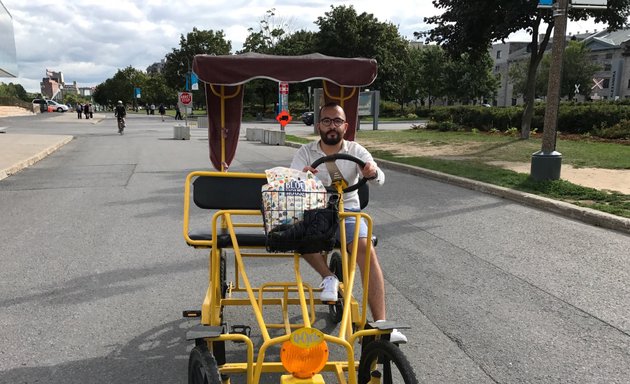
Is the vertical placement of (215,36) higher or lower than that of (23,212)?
higher

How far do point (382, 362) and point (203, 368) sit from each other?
0.92 m

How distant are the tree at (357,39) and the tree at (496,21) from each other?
32.9 meters

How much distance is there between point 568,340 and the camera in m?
3.82

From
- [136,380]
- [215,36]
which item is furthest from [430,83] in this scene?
[136,380]

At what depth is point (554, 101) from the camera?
10.0 m

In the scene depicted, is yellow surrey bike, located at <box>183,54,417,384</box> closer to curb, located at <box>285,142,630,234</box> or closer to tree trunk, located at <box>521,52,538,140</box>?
curb, located at <box>285,142,630,234</box>

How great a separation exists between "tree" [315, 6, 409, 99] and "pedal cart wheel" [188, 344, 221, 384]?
2013 inches

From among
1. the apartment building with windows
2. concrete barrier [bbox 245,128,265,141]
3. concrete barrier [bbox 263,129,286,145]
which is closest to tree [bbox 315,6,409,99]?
the apartment building with windows

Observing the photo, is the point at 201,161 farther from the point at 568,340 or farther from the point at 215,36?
the point at 215,36

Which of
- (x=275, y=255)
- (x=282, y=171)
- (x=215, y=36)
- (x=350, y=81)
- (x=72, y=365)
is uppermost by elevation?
(x=215, y=36)

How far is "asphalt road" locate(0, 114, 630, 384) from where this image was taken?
11.4 ft

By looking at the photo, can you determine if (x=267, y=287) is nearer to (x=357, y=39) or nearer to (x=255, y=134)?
(x=255, y=134)

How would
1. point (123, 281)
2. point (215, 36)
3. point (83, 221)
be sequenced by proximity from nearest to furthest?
point (123, 281) → point (83, 221) → point (215, 36)

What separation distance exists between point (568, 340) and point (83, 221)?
21.5 ft
